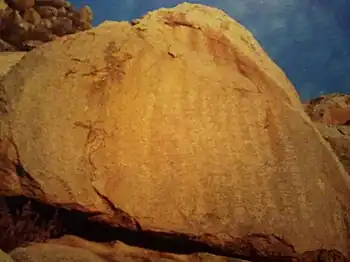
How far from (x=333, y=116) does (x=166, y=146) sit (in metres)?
4.65

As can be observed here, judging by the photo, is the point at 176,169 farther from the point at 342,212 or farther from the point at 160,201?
the point at 342,212

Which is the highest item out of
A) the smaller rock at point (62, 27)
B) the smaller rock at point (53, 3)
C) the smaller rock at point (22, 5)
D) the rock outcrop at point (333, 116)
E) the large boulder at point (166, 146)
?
the smaller rock at point (53, 3)

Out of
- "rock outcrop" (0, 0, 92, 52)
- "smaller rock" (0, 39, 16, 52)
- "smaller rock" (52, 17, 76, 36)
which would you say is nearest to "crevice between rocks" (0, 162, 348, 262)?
"smaller rock" (0, 39, 16, 52)

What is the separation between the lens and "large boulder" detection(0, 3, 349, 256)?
3.18 metres

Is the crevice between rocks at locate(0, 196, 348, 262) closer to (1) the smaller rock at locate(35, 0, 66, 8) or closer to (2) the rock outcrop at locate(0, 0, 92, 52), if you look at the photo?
(2) the rock outcrop at locate(0, 0, 92, 52)

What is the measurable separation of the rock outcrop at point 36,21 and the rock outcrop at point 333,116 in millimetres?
5330

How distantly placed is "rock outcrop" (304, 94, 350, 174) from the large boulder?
1.63 metres

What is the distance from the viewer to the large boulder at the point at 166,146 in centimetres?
318

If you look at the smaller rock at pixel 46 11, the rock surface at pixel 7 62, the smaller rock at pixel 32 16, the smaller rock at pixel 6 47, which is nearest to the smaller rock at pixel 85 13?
the smaller rock at pixel 46 11

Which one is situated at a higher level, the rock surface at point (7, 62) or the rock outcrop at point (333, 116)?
the rock outcrop at point (333, 116)

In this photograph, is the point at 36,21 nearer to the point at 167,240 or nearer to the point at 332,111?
the point at 332,111

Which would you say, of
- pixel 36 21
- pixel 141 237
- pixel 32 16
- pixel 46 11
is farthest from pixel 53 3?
pixel 141 237

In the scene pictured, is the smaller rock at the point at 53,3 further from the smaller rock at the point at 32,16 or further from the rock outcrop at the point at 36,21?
the smaller rock at the point at 32,16

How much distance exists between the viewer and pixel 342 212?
133 inches
